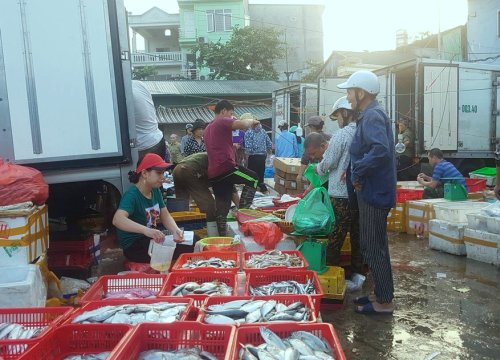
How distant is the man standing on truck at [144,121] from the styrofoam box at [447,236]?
4113 millimetres

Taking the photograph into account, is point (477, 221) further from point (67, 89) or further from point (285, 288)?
point (67, 89)

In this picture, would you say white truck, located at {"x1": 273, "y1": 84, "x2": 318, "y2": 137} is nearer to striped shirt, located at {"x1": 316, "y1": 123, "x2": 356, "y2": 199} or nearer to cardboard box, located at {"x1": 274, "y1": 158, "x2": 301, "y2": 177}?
cardboard box, located at {"x1": 274, "y1": 158, "x2": 301, "y2": 177}

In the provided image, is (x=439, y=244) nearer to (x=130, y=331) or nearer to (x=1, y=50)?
A: (x=130, y=331)

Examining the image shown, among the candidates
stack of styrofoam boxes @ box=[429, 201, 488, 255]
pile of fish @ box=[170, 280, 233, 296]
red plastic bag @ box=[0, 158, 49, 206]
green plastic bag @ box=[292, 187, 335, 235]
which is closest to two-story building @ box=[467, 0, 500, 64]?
stack of styrofoam boxes @ box=[429, 201, 488, 255]

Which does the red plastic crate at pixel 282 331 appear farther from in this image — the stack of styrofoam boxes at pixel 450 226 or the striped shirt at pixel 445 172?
the striped shirt at pixel 445 172

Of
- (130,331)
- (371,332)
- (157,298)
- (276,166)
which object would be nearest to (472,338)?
(371,332)

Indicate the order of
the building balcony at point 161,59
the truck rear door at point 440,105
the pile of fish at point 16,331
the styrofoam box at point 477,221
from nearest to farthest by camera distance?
the pile of fish at point 16,331
the styrofoam box at point 477,221
the truck rear door at point 440,105
the building balcony at point 161,59

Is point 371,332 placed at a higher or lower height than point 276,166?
lower

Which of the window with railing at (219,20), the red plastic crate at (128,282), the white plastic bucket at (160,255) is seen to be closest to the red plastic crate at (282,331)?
the red plastic crate at (128,282)

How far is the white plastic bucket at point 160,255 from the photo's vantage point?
3.97 m

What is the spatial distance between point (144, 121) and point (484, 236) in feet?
15.0

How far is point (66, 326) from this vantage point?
7.46 feet

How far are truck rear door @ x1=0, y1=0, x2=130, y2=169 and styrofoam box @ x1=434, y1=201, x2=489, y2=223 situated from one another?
4709mm

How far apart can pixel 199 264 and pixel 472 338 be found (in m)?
2.33
